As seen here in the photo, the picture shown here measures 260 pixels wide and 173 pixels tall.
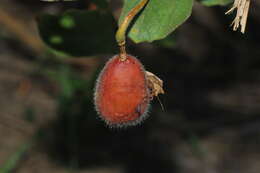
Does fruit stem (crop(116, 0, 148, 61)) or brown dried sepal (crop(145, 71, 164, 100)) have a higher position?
fruit stem (crop(116, 0, 148, 61))

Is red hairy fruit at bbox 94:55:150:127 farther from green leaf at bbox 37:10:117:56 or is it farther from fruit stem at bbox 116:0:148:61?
→ green leaf at bbox 37:10:117:56

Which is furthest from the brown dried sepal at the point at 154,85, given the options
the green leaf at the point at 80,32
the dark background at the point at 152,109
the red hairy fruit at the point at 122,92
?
the dark background at the point at 152,109

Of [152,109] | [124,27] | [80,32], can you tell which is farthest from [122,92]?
[152,109]

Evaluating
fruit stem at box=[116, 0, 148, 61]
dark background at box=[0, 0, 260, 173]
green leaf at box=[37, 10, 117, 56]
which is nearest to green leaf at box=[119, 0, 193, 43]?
fruit stem at box=[116, 0, 148, 61]

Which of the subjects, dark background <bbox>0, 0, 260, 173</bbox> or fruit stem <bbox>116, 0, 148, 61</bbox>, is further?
dark background <bbox>0, 0, 260, 173</bbox>

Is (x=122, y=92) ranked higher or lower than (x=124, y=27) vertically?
lower

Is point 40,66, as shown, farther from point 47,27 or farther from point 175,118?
point 47,27

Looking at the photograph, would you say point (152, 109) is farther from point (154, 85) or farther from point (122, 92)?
point (122, 92)
